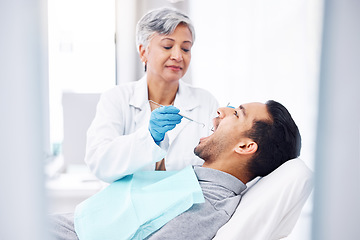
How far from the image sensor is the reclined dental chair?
0.90 metres

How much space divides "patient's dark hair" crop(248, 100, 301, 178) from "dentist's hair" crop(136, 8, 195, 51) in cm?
48

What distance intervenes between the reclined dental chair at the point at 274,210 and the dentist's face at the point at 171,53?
588 mm

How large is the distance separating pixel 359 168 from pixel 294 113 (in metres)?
0.68

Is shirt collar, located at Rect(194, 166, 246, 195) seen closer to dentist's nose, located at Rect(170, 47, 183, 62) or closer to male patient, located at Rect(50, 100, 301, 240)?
male patient, located at Rect(50, 100, 301, 240)

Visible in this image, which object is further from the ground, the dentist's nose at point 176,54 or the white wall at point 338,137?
the dentist's nose at point 176,54

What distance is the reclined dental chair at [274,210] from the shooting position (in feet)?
2.94

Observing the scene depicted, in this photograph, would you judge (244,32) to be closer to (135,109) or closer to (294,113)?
(294,113)

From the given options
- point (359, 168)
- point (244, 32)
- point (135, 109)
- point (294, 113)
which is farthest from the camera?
point (135, 109)

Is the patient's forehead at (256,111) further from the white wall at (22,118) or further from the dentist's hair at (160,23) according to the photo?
the white wall at (22,118)

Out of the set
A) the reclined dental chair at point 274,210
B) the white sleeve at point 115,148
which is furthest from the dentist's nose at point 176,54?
the reclined dental chair at point 274,210

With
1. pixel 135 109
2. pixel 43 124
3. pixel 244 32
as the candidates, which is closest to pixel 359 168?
pixel 43 124

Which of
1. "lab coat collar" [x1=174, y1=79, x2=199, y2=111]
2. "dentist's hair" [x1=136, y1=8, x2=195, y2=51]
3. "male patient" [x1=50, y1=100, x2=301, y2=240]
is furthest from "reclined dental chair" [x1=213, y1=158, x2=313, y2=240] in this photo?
"dentist's hair" [x1=136, y1=8, x2=195, y2=51]

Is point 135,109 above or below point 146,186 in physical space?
above

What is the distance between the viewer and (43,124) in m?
0.38
